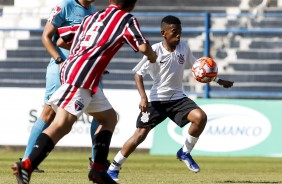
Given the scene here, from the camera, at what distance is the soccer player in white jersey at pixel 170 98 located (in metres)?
11.8

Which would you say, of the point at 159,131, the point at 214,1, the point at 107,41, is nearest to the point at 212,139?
the point at 159,131

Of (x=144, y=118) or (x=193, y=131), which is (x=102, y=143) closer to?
(x=144, y=118)

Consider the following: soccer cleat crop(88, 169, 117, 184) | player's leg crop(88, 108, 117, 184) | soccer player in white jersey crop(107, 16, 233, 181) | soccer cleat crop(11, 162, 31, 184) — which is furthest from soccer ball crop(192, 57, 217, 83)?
soccer cleat crop(11, 162, 31, 184)

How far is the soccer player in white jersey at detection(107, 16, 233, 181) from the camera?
38.5 feet

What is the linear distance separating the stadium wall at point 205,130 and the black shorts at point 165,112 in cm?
573

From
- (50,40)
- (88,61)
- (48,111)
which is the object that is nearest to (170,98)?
(48,111)

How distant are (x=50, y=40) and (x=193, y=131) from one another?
8.23 ft

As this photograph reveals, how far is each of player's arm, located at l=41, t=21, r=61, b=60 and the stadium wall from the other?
7570 mm

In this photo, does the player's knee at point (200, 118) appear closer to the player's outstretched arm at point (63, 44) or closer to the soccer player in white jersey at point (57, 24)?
the soccer player in white jersey at point (57, 24)

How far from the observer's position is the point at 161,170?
1317 centimetres

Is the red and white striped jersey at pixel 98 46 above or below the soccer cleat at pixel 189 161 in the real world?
above

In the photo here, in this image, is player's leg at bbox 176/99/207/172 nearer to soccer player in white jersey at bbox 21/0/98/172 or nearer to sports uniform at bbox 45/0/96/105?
soccer player in white jersey at bbox 21/0/98/172

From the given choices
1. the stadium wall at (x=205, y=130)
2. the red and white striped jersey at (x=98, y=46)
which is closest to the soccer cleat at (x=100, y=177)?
the red and white striped jersey at (x=98, y=46)

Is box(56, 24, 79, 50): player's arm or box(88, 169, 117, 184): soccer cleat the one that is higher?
box(56, 24, 79, 50): player's arm
